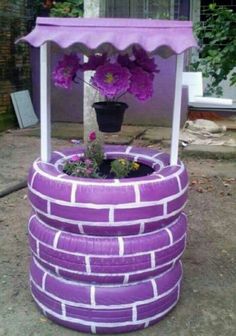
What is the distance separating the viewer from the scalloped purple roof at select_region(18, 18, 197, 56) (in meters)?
2.40

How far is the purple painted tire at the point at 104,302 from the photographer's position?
8.68 ft

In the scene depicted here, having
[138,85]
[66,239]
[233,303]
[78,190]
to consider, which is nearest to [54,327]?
[66,239]

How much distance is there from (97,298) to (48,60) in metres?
1.37

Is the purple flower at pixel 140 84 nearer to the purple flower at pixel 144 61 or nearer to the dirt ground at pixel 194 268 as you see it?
the purple flower at pixel 144 61

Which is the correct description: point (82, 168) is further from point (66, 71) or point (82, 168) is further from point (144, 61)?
point (144, 61)

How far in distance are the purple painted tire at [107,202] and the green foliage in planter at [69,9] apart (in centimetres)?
569

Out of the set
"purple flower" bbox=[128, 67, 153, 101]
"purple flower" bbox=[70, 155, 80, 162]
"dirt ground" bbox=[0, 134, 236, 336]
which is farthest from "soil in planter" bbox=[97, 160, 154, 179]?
"dirt ground" bbox=[0, 134, 236, 336]

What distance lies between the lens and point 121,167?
2924mm

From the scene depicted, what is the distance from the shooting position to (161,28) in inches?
96.7

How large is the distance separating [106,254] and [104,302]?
290mm

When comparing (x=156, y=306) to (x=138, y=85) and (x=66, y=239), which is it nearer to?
(x=66, y=239)

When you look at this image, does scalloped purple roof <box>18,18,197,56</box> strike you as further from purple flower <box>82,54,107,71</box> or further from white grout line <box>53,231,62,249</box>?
white grout line <box>53,231,62,249</box>

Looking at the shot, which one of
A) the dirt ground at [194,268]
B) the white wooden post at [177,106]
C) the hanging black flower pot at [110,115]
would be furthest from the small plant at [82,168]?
the dirt ground at [194,268]

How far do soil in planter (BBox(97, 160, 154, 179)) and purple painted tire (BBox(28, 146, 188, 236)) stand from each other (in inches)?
12.1
